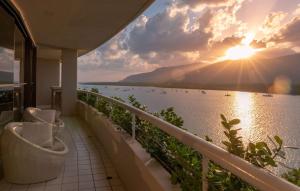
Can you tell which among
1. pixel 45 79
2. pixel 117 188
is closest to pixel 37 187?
pixel 117 188

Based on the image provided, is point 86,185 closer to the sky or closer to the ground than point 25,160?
closer to the ground

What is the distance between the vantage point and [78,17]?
4797 millimetres

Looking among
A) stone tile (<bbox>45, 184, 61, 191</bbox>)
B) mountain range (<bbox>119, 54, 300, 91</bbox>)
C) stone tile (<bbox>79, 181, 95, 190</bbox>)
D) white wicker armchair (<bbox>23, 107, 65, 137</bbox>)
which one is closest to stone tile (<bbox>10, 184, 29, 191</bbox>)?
stone tile (<bbox>45, 184, 61, 191</bbox>)

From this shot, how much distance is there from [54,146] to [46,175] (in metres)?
0.59

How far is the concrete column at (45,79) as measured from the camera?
1268cm

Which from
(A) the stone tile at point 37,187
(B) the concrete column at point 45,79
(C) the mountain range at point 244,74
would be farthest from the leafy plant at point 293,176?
(B) the concrete column at point 45,79

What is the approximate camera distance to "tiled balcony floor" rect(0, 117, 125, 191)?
3.19m

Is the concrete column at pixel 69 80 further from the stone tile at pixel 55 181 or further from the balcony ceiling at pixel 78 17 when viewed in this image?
the stone tile at pixel 55 181

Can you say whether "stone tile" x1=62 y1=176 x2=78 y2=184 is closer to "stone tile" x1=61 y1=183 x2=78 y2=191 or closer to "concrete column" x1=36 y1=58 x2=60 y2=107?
"stone tile" x1=61 y1=183 x2=78 y2=191

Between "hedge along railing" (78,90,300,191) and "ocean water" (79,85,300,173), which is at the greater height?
"hedge along railing" (78,90,300,191)

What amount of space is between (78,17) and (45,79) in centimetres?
894

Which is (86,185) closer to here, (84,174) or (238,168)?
(84,174)

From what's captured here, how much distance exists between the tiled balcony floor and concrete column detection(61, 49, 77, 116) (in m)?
4.27

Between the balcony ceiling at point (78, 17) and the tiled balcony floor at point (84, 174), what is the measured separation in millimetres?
2407
